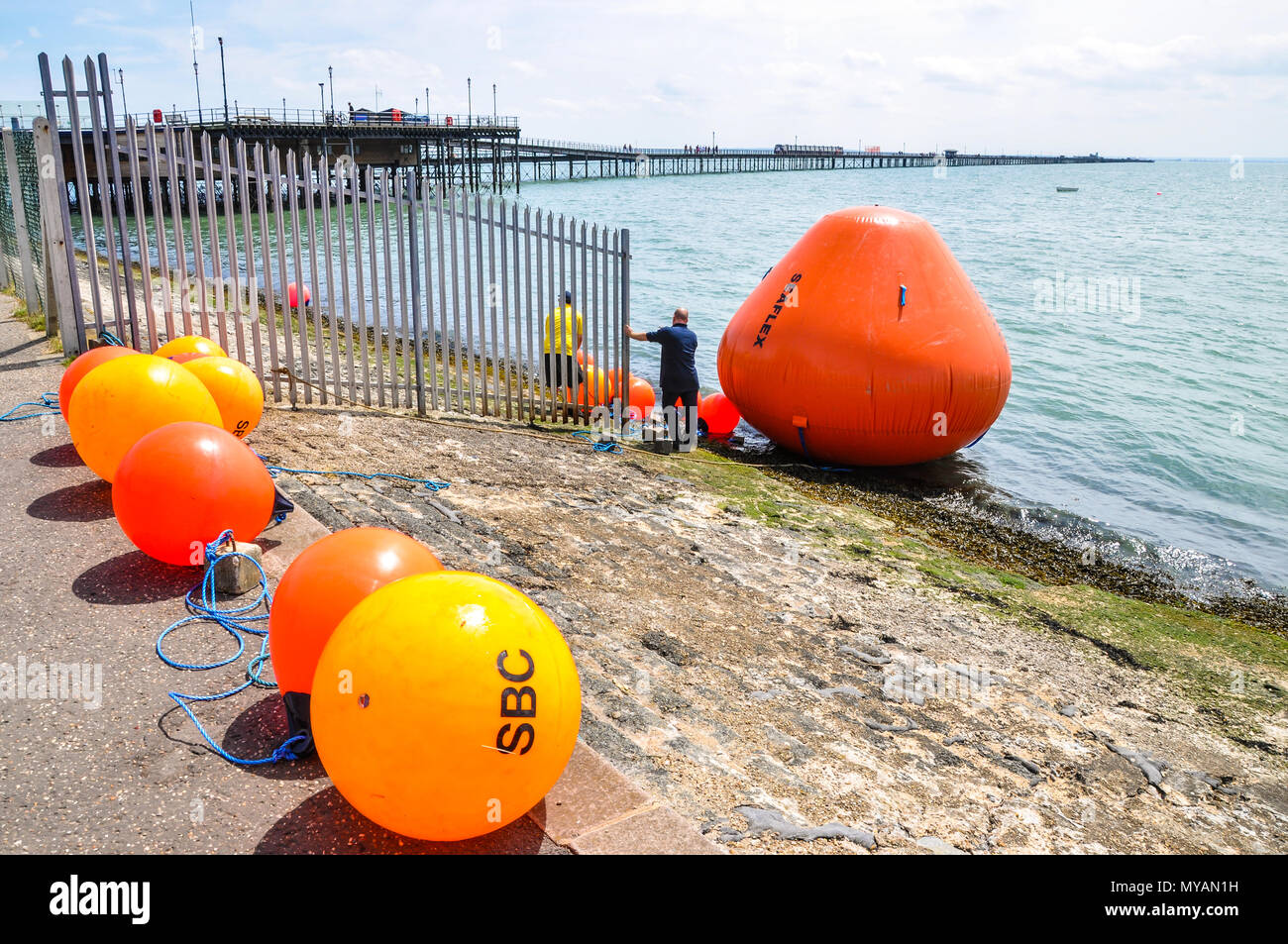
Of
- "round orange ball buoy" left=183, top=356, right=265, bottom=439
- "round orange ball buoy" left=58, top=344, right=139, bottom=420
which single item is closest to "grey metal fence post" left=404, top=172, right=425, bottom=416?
"round orange ball buoy" left=183, top=356, right=265, bottom=439

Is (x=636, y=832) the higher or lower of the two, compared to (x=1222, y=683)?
higher

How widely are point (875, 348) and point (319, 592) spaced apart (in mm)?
7990

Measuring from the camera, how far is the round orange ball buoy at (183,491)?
4.83 metres

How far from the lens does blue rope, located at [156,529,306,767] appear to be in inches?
141

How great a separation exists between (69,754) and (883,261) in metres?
9.34

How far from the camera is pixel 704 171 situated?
135m

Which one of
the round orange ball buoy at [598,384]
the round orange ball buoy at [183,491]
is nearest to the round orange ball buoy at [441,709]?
the round orange ball buoy at [183,491]

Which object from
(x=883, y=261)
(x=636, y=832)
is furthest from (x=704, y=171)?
(x=636, y=832)

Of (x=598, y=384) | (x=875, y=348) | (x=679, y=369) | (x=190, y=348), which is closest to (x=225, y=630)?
(x=190, y=348)

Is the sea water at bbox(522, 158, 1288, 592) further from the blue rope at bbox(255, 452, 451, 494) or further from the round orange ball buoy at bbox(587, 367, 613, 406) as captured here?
the blue rope at bbox(255, 452, 451, 494)

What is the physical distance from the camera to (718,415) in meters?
12.6

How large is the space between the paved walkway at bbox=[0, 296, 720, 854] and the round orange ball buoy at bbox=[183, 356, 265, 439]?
182cm

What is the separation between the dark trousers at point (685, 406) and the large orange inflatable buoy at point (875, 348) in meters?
0.84
